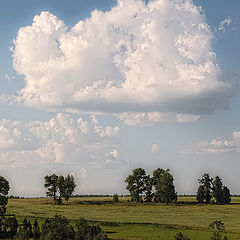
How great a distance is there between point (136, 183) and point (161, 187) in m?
12.3

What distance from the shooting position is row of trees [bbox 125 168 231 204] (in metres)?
163

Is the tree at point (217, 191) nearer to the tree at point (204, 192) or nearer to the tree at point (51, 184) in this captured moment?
the tree at point (204, 192)

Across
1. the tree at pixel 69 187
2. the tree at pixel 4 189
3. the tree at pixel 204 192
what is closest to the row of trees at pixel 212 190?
the tree at pixel 204 192

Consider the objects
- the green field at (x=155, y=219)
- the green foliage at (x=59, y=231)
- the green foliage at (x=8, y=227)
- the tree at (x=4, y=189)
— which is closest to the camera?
the green foliage at (x=59, y=231)

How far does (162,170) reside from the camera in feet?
571

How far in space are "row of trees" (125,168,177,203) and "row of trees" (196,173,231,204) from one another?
1343cm

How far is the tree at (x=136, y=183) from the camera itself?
16738 cm

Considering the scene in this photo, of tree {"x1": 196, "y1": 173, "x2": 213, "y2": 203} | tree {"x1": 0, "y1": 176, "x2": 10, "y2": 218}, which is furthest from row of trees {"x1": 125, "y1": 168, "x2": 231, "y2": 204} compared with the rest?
tree {"x1": 0, "y1": 176, "x2": 10, "y2": 218}

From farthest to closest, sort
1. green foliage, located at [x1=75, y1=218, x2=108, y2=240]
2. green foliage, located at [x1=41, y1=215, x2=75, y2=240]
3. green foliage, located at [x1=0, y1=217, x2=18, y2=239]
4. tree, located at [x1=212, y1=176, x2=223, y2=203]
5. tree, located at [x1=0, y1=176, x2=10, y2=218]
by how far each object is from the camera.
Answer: tree, located at [x1=212, y1=176, x2=223, y2=203], tree, located at [x1=0, y1=176, x2=10, y2=218], green foliage, located at [x1=0, y1=217, x2=18, y2=239], green foliage, located at [x1=41, y1=215, x2=75, y2=240], green foliage, located at [x1=75, y1=218, x2=108, y2=240]

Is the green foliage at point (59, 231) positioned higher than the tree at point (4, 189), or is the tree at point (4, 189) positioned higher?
the tree at point (4, 189)

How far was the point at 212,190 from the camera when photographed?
559ft

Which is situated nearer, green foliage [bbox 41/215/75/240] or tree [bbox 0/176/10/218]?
green foliage [bbox 41/215/75/240]

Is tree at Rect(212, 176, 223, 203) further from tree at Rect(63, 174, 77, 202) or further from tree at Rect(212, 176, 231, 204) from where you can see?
tree at Rect(63, 174, 77, 202)

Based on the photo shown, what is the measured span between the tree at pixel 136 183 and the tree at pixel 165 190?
6.69 m
